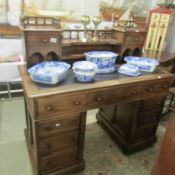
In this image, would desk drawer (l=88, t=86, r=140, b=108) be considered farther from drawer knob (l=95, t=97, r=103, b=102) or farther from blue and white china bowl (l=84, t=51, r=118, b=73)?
blue and white china bowl (l=84, t=51, r=118, b=73)

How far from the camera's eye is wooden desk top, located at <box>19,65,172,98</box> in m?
1.18

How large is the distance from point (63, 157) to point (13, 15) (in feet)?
5.67

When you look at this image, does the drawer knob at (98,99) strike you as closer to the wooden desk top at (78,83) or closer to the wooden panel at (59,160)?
the wooden desk top at (78,83)

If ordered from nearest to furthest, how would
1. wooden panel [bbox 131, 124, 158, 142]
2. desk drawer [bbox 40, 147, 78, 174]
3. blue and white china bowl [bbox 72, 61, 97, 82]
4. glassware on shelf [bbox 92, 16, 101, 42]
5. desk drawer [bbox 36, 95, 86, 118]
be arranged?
1. desk drawer [bbox 36, 95, 86, 118]
2. blue and white china bowl [bbox 72, 61, 97, 82]
3. desk drawer [bbox 40, 147, 78, 174]
4. glassware on shelf [bbox 92, 16, 101, 42]
5. wooden panel [bbox 131, 124, 158, 142]

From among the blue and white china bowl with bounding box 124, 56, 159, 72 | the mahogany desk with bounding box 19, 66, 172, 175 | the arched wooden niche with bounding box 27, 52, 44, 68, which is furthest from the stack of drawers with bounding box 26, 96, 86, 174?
the blue and white china bowl with bounding box 124, 56, 159, 72

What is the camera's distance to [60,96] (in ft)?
3.92

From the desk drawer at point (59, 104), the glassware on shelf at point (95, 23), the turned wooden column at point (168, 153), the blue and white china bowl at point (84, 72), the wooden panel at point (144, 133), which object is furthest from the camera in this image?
the wooden panel at point (144, 133)

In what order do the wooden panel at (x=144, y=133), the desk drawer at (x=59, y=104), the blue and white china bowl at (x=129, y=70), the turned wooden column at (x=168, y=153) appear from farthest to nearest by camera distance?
the wooden panel at (x=144, y=133), the blue and white china bowl at (x=129, y=70), the desk drawer at (x=59, y=104), the turned wooden column at (x=168, y=153)

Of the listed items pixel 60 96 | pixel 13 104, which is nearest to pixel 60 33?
pixel 60 96

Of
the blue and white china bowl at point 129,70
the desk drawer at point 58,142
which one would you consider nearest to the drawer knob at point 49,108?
the desk drawer at point 58,142

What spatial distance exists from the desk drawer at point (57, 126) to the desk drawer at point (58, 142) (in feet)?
0.15

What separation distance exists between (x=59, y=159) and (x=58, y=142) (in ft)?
0.56

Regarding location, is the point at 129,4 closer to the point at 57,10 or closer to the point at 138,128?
the point at 57,10

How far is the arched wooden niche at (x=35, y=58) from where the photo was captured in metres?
1.45
